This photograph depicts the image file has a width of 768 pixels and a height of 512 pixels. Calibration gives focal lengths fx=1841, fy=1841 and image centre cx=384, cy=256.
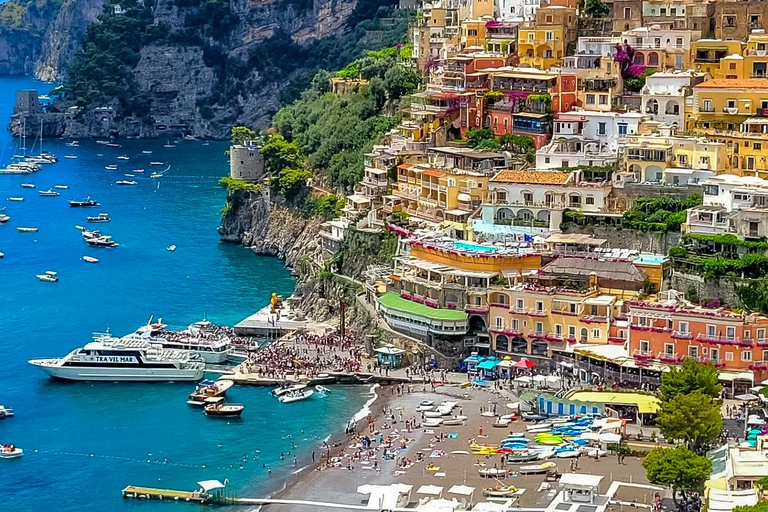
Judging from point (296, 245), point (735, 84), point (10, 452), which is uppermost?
point (735, 84)

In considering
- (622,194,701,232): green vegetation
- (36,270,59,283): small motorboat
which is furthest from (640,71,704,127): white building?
(36,270,59,283): small motorboat

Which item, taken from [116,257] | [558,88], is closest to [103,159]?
[116,257]

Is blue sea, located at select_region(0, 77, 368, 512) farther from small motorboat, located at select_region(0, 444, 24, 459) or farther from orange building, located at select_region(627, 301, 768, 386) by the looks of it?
orange building, located at select_region(627, 301, 768, 386)

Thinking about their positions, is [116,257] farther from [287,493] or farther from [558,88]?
[287,493]

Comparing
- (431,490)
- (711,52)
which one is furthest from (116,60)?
(431,490)

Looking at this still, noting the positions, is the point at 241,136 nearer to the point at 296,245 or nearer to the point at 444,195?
the point at 296,245

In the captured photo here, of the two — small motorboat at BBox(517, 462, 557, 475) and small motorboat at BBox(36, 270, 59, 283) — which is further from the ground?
small motorboat at BBox(517, 462, 557, 475)

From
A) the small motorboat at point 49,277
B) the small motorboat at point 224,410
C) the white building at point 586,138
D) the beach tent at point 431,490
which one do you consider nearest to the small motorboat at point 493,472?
the beach tent at point 431,490
